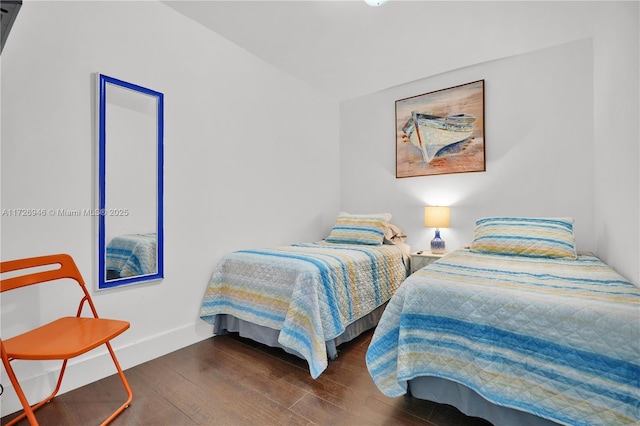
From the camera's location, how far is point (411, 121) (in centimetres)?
351

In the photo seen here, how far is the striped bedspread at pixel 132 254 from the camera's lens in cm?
196

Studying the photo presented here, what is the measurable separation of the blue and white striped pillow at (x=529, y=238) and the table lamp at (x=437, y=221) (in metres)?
0.55

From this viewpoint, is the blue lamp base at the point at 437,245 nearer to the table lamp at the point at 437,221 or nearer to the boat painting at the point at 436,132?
the table lamp at the point at 437,221

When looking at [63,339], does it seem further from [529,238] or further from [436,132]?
[436,132]

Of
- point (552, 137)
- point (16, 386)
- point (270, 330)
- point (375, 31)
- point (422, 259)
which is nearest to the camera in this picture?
point (16, 386)

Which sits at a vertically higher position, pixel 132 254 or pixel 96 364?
pixel 132 254

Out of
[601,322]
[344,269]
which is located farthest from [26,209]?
[601,322]

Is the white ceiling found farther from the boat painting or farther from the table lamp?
the table lamp

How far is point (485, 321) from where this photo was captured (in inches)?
50.7

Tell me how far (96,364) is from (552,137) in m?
3.98

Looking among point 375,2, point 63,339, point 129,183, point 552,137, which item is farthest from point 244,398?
point 552,137

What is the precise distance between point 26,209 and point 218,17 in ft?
6.19

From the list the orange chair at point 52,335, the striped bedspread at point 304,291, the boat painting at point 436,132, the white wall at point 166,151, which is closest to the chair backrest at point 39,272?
the orange chair at point 52,335

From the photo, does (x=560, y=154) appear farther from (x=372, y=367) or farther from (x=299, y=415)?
(x=299, y=415)
